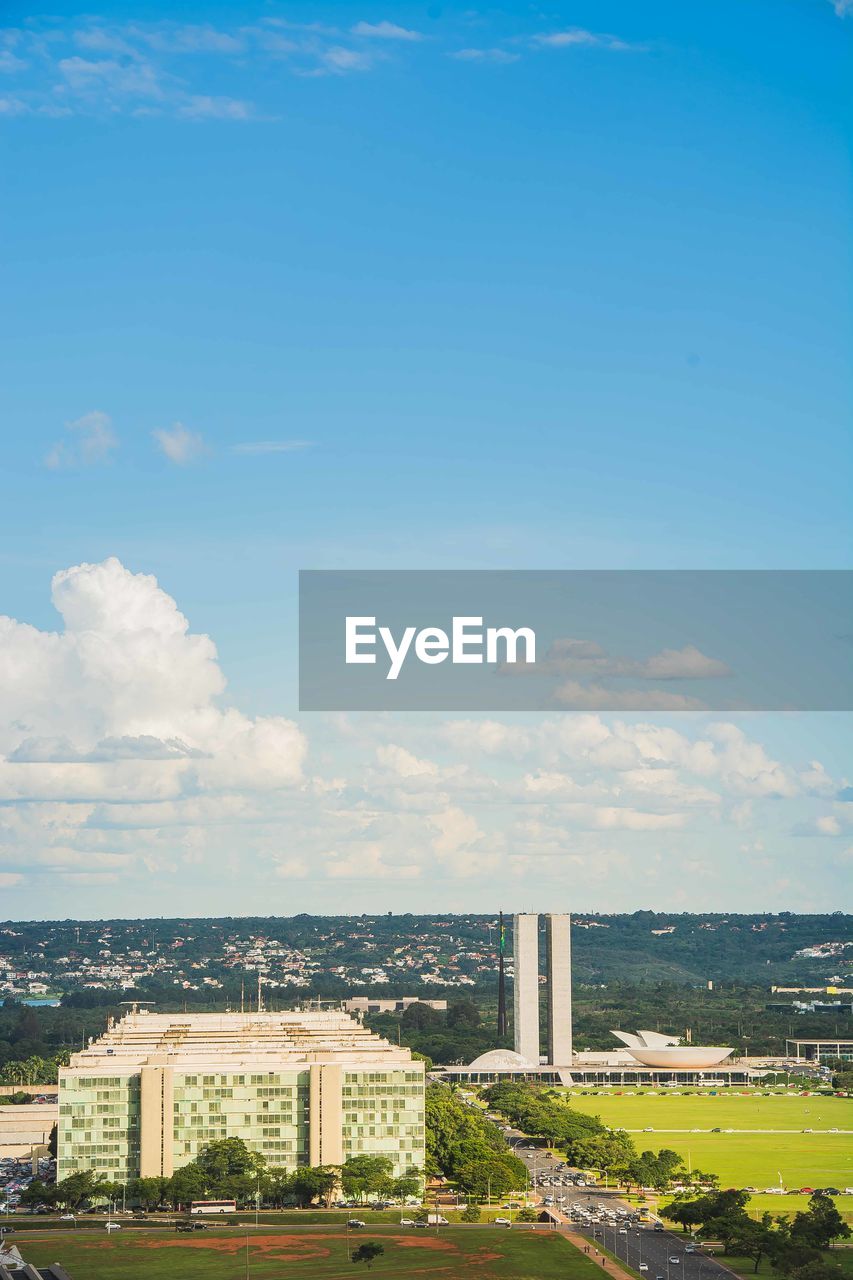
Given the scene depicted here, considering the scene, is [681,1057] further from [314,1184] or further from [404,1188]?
[314,1184]

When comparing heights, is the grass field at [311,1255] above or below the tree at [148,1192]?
below

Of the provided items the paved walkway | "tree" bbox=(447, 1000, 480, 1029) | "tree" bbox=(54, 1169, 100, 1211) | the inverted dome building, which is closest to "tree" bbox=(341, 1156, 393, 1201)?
the paved walkway

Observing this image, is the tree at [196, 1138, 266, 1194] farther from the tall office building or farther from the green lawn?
the green lawn

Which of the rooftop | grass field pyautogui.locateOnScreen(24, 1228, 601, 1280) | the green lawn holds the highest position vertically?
the rooftop

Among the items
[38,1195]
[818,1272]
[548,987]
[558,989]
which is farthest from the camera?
[548,987]

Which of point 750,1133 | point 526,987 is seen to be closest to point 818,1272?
point 750,1133

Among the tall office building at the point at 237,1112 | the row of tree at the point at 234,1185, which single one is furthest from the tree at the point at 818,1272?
the tall office building at the point at 237,1112

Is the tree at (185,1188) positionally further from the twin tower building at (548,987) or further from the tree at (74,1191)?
the twin tower building at (548,987)
